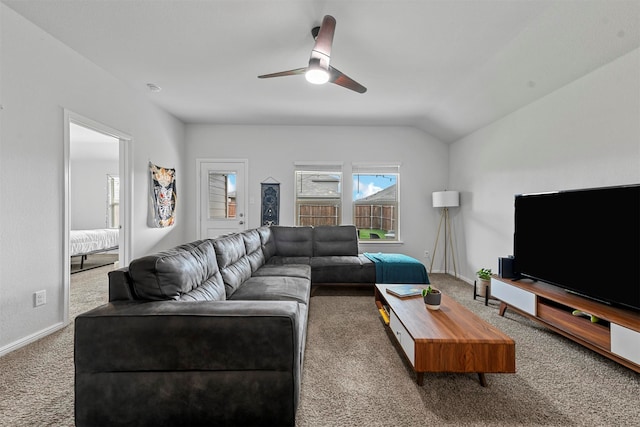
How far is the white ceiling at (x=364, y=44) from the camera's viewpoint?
2074 millimetres

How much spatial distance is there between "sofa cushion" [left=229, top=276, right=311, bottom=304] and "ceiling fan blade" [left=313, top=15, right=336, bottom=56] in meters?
1.91

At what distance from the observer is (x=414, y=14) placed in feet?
7.07

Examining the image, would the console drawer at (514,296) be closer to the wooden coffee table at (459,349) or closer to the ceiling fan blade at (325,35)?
the wooden coffee table at (459,349)

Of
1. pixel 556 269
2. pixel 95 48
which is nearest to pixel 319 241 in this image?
pixel 556 269

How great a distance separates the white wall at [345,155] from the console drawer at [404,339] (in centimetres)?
293

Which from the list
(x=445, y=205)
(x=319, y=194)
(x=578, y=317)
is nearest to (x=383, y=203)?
(x=445, y=205)

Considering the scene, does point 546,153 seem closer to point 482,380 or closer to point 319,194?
point 482,380

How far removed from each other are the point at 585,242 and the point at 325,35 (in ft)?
8.61

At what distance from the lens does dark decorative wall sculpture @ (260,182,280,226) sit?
5.05 meters

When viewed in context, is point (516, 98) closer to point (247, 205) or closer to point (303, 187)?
point (303, 187)

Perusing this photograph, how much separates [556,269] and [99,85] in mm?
4896

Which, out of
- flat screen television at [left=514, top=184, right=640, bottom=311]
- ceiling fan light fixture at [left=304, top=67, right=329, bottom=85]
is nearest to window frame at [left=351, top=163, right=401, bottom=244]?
flat screen television at [left=514, top=184, right=640, bottom=311]

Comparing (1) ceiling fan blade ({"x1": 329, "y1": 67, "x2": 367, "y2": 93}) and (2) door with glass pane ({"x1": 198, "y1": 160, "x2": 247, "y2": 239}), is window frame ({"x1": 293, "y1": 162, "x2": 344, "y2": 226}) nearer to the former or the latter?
(2) door with glass pane ({"x1": 198, "y1": 160, "x2": 247, "y2": 239})

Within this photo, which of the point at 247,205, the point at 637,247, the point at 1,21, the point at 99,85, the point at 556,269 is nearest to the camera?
the point at 637,247
